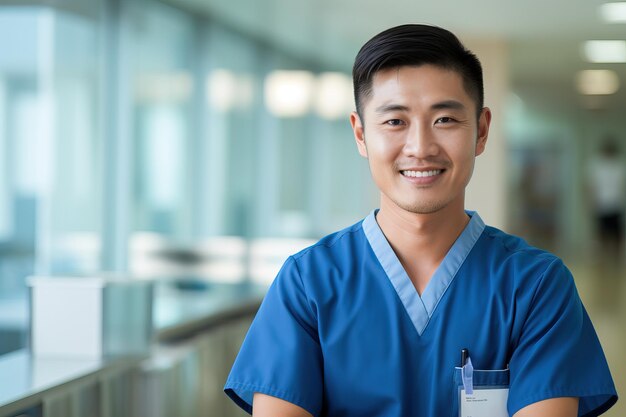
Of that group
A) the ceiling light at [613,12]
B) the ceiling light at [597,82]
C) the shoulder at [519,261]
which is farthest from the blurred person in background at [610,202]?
the shoulder at [519,261]

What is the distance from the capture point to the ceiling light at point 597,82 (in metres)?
8.73

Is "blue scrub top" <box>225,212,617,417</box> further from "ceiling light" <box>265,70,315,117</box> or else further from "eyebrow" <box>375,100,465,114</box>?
"ceiling light" <box>265,70,315,117</box>

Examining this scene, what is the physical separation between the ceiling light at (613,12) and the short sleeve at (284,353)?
178 inches

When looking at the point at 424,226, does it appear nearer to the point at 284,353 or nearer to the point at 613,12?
→ the point at 284,353

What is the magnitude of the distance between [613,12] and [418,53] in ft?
15.4

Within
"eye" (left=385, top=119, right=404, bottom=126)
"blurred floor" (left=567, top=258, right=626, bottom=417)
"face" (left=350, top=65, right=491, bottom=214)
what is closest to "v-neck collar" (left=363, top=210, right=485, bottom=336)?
"face" (left=350, top=65, right=491, bottom=214)

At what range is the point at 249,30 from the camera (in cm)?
553

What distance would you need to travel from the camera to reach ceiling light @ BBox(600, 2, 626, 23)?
540cm

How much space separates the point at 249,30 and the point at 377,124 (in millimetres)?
4255

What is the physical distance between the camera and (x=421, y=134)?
1378 millimetres

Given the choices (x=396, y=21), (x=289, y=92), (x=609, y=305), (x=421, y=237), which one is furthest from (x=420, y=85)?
(x=609, y=305)

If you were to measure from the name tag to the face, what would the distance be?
1.00 ft

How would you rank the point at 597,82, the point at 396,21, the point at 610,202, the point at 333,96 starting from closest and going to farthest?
the point at 396,21 → the point at 333,96 → the point at 597,82 → the point at 610,202

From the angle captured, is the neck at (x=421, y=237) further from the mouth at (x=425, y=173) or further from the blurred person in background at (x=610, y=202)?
the blurred person in background at (x=610, y=202)
